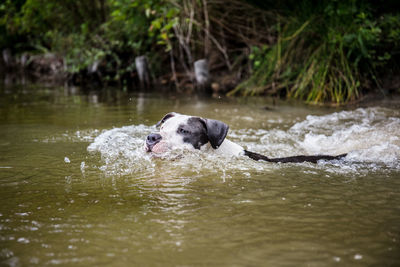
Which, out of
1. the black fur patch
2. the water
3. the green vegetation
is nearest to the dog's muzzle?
the water

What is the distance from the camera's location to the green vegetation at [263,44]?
9.41 m

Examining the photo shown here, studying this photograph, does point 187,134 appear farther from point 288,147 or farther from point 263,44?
point 263,44

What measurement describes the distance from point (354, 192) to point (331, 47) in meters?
6.98

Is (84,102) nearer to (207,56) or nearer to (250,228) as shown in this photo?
(207,56)

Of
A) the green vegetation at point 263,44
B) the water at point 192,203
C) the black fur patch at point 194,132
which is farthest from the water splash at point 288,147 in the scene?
the green vegetation at point 263,44

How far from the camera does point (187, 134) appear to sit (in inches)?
180

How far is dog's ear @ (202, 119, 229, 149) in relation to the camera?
15.0 ft

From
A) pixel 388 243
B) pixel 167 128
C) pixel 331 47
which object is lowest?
pixel 388 243

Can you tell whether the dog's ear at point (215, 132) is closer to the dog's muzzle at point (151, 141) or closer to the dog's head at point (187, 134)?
the dog's head at point (187, 134)

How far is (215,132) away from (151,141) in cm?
75

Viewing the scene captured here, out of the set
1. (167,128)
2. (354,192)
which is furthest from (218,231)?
(167,128)

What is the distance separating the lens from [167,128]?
458 centimetres

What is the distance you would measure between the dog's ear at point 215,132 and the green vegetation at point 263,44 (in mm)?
5439

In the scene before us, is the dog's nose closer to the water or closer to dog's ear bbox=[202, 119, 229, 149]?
the water
